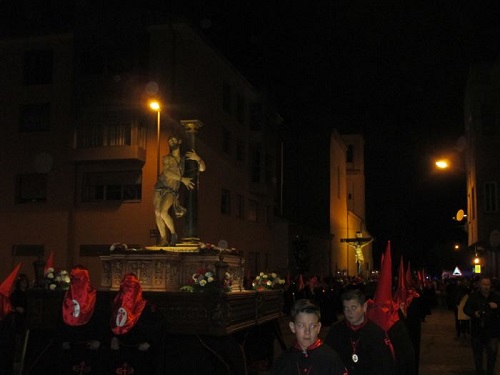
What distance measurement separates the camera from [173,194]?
12406 millimetres

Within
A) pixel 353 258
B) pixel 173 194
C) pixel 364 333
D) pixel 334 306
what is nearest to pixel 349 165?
pixel 353 258

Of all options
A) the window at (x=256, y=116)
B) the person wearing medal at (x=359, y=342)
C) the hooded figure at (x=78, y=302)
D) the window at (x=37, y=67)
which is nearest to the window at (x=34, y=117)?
the window at (x=37, y=67)

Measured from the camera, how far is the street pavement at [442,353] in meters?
13.7

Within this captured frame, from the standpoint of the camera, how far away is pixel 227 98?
34.3 metres

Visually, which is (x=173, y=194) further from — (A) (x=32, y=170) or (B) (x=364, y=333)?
(A) (x=32, y=170)

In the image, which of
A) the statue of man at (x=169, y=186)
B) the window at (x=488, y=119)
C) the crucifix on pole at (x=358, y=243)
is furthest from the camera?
the crucifix on pole at (x=358, y=243)

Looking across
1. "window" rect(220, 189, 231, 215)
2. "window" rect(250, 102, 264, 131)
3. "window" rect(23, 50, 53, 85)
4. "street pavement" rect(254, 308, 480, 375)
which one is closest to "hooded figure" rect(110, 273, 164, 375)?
"street pavement" rect(254, 308, 480, 375)

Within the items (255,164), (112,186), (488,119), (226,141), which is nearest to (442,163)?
(112,186)

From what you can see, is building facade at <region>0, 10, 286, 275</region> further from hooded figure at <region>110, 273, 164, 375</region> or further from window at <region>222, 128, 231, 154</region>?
hooded figure at <region>110, 273, 164, 375</region>

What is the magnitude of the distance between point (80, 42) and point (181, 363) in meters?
22.5

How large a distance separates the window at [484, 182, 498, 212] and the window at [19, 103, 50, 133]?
24882mm

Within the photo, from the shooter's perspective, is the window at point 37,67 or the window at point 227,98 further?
the window at point 227,98

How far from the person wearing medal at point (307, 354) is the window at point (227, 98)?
28.9 metres

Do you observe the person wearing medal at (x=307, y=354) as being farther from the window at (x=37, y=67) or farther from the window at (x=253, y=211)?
the window at (x=253, y=211)
